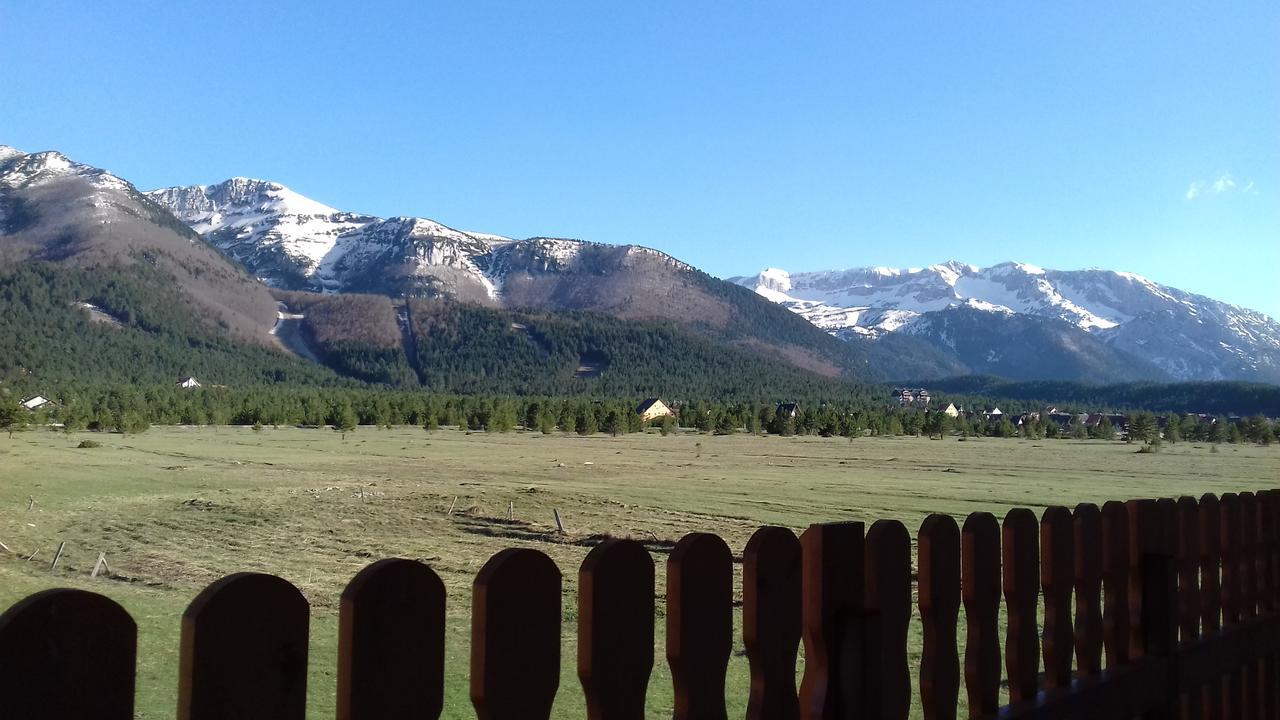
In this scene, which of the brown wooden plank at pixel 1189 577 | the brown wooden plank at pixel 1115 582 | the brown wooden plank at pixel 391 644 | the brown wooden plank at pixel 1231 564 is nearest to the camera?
the brown wooden plank at pixel 391 644

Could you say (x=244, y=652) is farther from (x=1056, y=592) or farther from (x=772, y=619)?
(x=1056, y=592)

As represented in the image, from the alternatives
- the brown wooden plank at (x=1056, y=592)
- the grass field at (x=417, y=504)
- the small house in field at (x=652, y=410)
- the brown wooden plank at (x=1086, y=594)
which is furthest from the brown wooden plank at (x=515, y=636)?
the small house in field at (x=652, y=410)

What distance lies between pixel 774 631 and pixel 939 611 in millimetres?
514

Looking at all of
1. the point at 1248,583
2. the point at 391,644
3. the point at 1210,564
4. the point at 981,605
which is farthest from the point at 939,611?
the point at 1248,583

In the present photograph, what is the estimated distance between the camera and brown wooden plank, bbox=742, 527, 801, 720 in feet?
5.40

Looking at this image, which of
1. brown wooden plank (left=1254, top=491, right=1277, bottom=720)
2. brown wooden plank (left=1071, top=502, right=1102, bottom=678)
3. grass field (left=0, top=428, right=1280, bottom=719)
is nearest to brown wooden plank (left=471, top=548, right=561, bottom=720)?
brown wooden plank (left=1071, top=502, right=1102, bottom=678)

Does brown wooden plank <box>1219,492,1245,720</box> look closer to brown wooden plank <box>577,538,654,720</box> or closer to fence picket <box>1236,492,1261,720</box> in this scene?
fence picket <box>1236,492,1261,720</box>

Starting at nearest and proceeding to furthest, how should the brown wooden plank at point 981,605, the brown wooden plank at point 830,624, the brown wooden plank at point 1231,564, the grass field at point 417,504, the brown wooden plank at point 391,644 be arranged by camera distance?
1. the brown wooden plank at point 391,644
2. the brown wooden plank at point 830,624
3. the brown wooden plank at point 981,605
4. the brown wooden plank at point 1231,564
5. the grass field at point 417,504

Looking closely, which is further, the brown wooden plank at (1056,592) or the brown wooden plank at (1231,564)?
the brown wooden plank at (1231,564)

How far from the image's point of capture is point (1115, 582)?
2592 mm

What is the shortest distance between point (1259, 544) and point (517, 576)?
318 centimetres

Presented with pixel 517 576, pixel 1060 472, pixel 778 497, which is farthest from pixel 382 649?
pixel 1060 472

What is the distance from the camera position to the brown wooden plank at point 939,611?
1979 millimetres

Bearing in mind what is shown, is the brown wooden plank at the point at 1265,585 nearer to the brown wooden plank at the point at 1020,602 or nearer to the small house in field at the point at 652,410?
the brown wooden plank at the point at 1020,602
